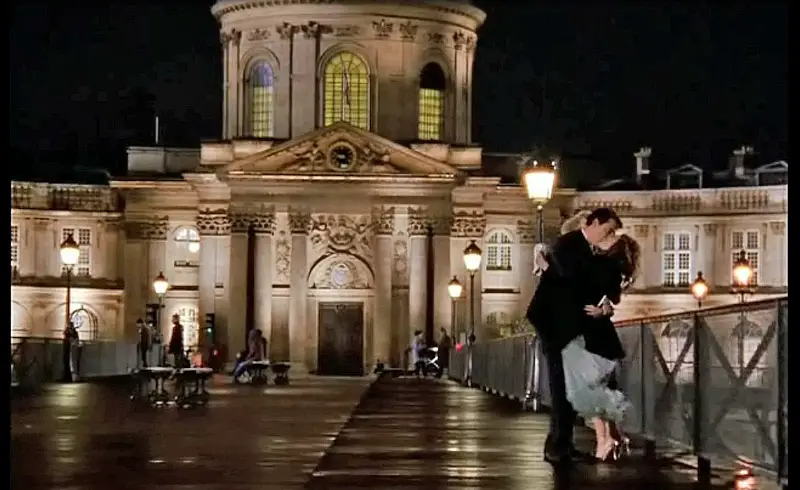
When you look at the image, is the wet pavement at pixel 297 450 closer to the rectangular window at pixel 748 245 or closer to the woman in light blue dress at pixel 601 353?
the woman in light blue dress at pixel 601 353

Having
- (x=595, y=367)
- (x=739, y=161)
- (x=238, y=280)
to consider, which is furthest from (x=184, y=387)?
(x=739, y=161)

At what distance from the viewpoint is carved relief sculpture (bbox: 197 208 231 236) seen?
82.1 m

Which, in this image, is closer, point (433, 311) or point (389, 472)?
point (389, 472)

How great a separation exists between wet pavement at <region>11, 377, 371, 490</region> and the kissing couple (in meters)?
2.19

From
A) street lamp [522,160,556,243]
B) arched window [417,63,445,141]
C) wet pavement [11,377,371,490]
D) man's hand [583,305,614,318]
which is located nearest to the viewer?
wet pavement [11,377,371,490]

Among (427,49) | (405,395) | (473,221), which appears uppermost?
(427,49)

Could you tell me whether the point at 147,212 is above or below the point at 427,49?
below

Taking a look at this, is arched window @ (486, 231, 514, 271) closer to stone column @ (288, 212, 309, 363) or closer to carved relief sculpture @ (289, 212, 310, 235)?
stone column @ (288, 212, 309, 363)

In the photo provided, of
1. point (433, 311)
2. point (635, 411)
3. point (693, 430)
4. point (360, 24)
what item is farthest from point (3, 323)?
point (360, 24)

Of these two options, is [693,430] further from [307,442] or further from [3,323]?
[3,323]

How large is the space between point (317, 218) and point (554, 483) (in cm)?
6904

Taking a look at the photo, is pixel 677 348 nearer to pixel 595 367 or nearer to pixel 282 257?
pixel 595 367

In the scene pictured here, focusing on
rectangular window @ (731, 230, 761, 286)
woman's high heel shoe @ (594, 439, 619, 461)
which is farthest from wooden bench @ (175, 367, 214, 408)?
rectangular window @ (731, 230, 761, 286)

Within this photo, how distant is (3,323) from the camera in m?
9.00
